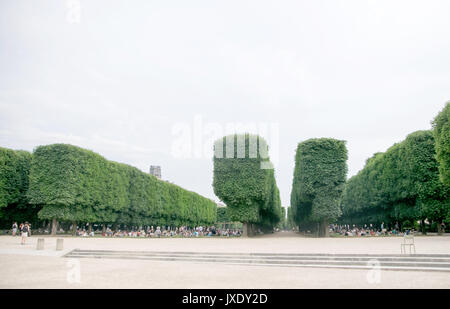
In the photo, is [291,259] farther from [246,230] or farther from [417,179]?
[417,179]

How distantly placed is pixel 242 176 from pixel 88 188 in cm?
1905

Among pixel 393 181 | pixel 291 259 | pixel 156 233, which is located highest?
pixel 393 181

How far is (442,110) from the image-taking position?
91.8ft

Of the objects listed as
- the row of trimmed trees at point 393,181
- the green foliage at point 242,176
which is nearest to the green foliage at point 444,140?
the row of trimmed trees at point 393,181

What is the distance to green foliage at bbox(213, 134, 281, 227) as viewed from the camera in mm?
38656

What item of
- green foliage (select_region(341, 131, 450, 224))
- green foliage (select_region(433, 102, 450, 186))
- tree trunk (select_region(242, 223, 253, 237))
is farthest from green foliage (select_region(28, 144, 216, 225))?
green foliage (select_region(433, 102, 450, 186))

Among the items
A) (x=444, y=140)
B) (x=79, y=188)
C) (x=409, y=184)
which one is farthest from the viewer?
(x=79, y=188)

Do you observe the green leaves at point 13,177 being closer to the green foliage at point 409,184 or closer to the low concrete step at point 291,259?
the low concrete step at point 291,259

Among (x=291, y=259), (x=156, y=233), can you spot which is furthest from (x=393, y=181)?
(x=291, y=259)

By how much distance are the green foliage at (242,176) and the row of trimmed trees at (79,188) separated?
1540cm

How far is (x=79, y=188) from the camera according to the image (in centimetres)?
3916

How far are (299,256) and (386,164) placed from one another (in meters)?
33.5

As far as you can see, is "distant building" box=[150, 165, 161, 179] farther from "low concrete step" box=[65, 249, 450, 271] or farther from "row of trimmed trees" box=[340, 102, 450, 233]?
"low concrete step" box=[65, 249, 450, 271]
